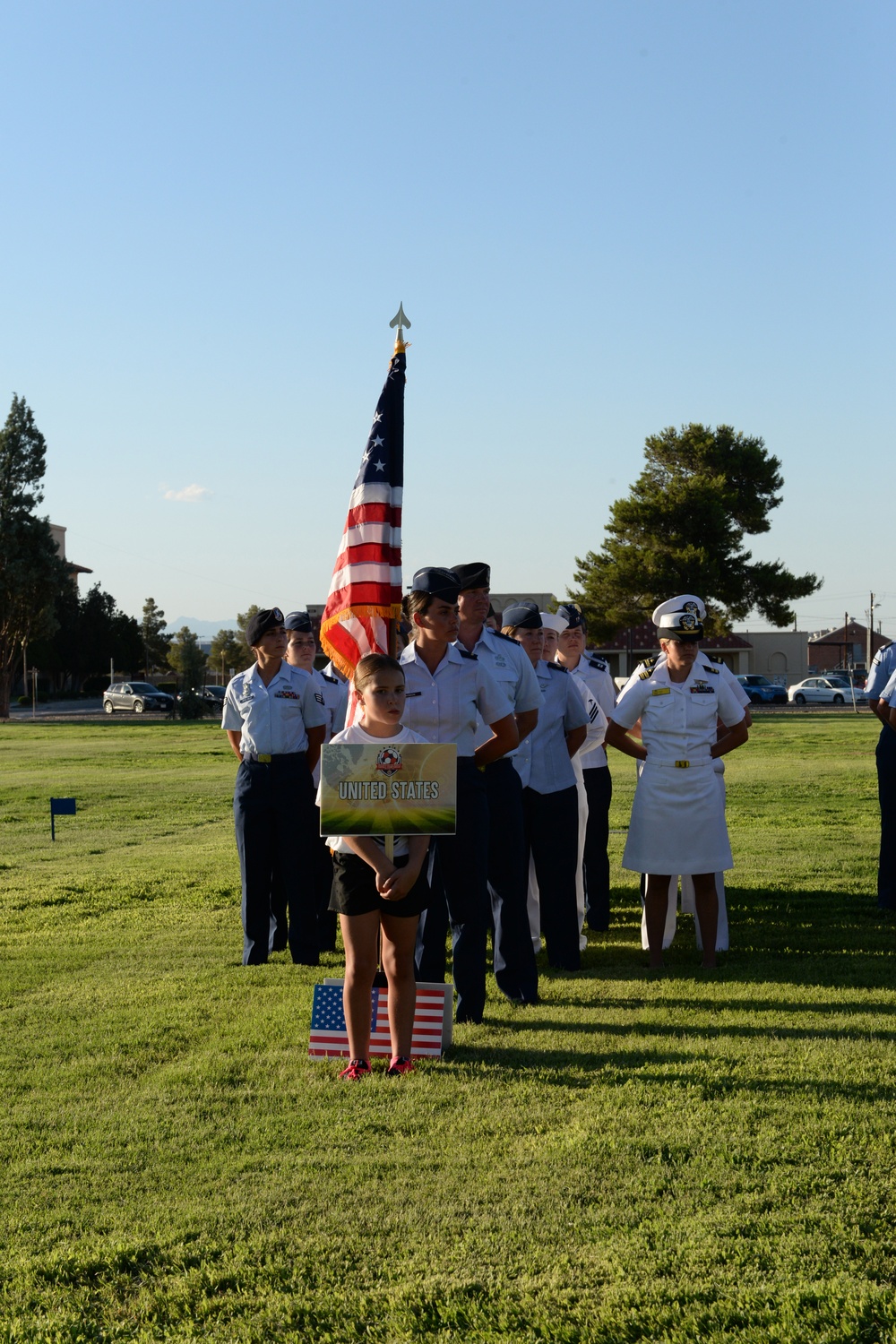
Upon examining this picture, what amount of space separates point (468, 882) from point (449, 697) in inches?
34.9

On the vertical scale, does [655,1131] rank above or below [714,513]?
below

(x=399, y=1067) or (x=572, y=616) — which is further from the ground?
(x=572, y=616)

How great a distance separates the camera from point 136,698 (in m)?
57.3

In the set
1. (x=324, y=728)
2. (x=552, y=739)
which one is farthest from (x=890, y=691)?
(x=324, y=728)

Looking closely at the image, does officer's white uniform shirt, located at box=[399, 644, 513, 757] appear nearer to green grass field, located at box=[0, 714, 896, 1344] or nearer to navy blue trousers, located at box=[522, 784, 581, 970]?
green grass field, located at box=[0, 714, 896, 1344]

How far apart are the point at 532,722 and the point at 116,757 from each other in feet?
79.9

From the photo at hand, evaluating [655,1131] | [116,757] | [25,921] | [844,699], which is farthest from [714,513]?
[655,1131]

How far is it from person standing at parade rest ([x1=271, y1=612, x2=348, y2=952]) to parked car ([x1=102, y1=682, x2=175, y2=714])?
48.0 meters

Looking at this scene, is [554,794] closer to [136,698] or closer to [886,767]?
[886,767]

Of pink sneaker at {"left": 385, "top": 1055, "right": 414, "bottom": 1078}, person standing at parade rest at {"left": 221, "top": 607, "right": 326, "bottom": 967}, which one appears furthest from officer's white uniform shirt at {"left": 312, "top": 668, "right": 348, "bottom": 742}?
pink sneaker at {"left": 385, "top": 1055, "right": 414, "bottom": 1078}

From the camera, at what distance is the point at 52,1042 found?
19.6ft

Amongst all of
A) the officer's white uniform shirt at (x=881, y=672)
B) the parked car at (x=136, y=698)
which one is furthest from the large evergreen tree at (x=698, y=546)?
the officer's white uniform shirt at (x=881, y=672)

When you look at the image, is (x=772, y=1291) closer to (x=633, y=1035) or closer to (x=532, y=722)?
(x=633, y=1035)

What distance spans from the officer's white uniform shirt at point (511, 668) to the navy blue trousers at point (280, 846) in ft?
5.99
